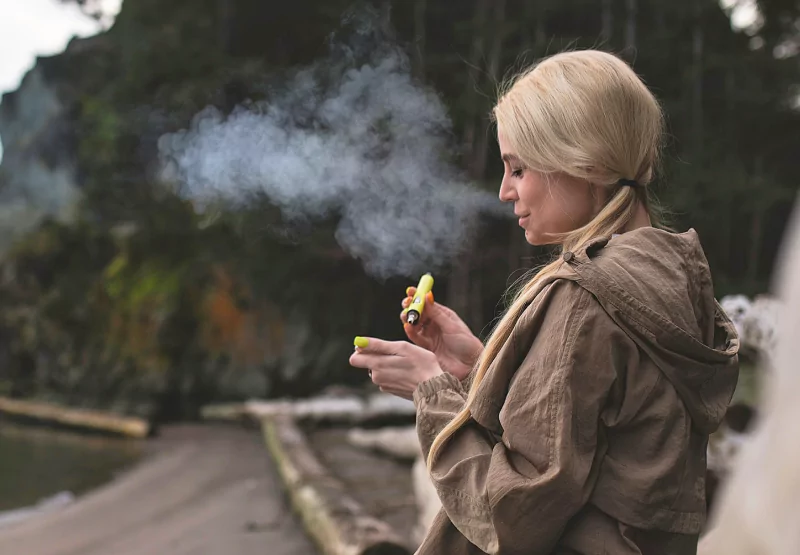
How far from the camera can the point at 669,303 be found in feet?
4.04

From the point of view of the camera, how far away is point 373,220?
5672 millimetres

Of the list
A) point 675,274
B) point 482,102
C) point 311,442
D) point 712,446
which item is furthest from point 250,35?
point 675,274

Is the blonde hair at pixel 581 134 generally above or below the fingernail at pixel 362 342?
above

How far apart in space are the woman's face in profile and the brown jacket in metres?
0.14

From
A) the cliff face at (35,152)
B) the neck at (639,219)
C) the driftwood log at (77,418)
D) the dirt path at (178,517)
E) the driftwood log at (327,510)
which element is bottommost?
the driftwood log at (77,418)

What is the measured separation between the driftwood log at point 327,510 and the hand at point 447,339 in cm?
220

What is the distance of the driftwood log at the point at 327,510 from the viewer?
3.86m

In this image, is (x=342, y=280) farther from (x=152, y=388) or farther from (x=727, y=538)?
(x=727, y=538)

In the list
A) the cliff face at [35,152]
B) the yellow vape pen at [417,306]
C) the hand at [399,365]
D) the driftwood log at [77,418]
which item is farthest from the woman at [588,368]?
the cliff face at [35,152]

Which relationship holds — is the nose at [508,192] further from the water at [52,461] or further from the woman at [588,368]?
the water at [52,461]

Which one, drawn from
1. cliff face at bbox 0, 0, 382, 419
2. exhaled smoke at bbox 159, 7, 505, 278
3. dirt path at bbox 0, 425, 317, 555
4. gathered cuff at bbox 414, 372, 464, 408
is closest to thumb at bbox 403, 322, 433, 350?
gathered cuff at bbox 414, 372, 464, 408

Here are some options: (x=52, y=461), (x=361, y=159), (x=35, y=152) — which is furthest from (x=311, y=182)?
(x=35, y=152)

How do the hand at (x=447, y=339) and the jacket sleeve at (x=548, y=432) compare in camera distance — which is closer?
the jacket sleeve at (x=548, y=432)

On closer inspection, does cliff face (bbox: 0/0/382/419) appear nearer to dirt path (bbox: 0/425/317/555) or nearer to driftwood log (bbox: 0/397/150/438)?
driftwood log (bbox: 0/397/150/438)
